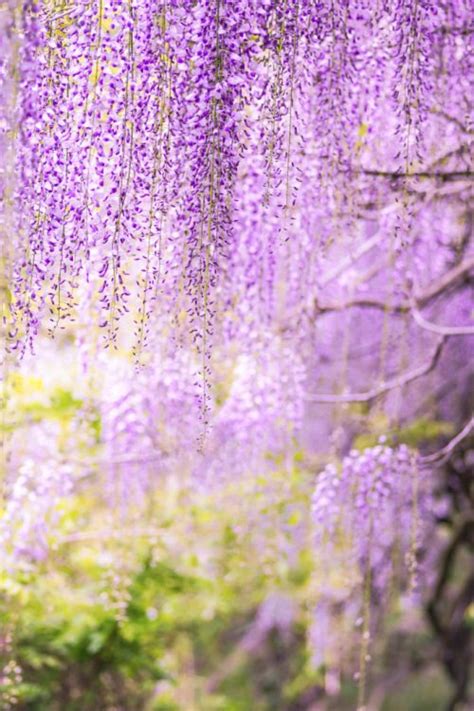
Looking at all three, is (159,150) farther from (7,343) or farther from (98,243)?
(7,343)

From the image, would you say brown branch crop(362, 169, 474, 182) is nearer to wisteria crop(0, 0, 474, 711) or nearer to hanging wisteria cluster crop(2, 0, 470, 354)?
wisteria crop(0, 0, 474, 711)

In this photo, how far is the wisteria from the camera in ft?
8.20

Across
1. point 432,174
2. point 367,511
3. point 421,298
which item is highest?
point 432,174

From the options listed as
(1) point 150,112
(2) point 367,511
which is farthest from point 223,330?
(1) point 150,112

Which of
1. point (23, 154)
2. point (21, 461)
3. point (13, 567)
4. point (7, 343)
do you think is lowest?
point (13, 567)

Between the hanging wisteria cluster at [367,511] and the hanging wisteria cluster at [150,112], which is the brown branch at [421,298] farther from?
the hanging wisteria cluster at [150,112]

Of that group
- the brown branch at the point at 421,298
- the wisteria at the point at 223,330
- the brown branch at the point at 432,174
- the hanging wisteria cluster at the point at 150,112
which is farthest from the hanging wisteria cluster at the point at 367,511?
the hanging wisteria cluster at the point at 150,112

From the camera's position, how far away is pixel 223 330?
370 cm

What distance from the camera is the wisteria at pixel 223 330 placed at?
250 cm

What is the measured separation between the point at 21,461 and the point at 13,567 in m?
0.84

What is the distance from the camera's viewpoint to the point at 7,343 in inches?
96.4

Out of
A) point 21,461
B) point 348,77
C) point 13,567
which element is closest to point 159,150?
point 348,77

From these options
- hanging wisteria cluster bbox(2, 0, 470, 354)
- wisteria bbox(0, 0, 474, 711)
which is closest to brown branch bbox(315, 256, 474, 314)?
wisteria bbox(0, 0, 474, 711)

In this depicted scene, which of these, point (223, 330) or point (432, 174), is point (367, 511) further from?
point (432, 174)
